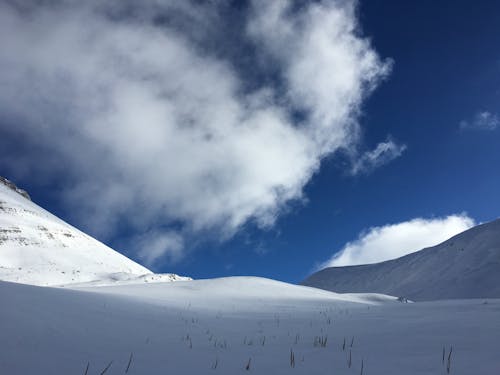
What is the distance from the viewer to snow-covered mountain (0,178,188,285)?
43375mm

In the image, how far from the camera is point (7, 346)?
291 centimetres

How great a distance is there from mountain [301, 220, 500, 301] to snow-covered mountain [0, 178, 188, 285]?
1094 inches

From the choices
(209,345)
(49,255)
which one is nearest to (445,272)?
(209,345)

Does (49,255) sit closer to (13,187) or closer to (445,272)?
(445,272)

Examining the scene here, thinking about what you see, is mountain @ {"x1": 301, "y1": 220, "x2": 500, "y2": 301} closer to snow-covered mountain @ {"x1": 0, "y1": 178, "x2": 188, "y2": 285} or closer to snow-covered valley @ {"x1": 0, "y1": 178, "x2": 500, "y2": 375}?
snow-covered mountain @ {"x1": 0, "y1": 178, "x2": 188, "y2": 285}

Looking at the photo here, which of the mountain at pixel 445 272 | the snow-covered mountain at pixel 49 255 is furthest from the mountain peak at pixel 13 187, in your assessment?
the mountain at pixel 445 272

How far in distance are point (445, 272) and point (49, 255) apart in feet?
173

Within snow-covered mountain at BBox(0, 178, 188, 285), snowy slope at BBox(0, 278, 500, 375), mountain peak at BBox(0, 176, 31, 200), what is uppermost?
mountain peak at BBox(0, 176, 31, 200)

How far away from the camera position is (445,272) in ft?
125

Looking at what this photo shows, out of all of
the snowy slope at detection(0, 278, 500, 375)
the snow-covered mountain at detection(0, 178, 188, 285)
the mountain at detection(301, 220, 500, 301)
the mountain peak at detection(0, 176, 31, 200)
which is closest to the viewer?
the snowy slope at detection(0, 278, 500, 375)

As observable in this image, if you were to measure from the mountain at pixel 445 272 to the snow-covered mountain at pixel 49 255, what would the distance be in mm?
27782

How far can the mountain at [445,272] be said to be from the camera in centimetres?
3253

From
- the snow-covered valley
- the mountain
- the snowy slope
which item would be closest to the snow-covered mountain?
the mountain

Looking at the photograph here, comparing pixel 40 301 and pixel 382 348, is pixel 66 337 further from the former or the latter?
pixel 382 348
